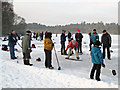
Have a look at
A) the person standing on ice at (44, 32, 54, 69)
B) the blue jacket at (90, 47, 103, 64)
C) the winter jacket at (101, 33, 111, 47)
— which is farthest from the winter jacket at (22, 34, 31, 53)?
the winter jacket at (101, 33, 111, 47)

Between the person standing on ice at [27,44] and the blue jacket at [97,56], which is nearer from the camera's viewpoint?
the blue jacket at [97,56]

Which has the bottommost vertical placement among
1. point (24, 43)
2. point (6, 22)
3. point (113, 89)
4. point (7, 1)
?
point (113, 89)

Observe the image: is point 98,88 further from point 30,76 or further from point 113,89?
point 30,76

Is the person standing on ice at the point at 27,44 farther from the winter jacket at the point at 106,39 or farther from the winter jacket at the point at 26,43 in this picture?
the winter jacket at the point at 106,39

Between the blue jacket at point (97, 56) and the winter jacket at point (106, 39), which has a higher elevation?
the winter jacket at point (106, 39)

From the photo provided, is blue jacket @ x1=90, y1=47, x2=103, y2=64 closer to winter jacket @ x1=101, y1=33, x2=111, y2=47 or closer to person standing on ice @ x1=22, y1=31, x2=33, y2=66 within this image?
person standing on ice @ x1=22, y1=31, x2=33, y2=66

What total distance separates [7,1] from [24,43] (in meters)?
37.1

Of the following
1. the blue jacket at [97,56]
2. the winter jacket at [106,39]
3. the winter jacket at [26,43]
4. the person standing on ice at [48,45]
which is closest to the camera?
the blue jacket at [97,56]

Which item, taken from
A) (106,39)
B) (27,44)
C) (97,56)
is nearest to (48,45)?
(27,44)

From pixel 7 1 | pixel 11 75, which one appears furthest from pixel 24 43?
pixel 7 1

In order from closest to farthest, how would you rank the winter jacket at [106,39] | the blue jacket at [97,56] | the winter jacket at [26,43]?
the blue jacket at [97,56]
the winter jacket at [26,43]
the winter jacket at [106,39]

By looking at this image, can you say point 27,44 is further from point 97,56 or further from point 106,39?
point 106,39

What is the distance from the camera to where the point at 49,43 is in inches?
296

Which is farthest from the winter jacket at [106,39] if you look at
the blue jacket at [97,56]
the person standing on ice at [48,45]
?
the blue jacket at [97,56]
